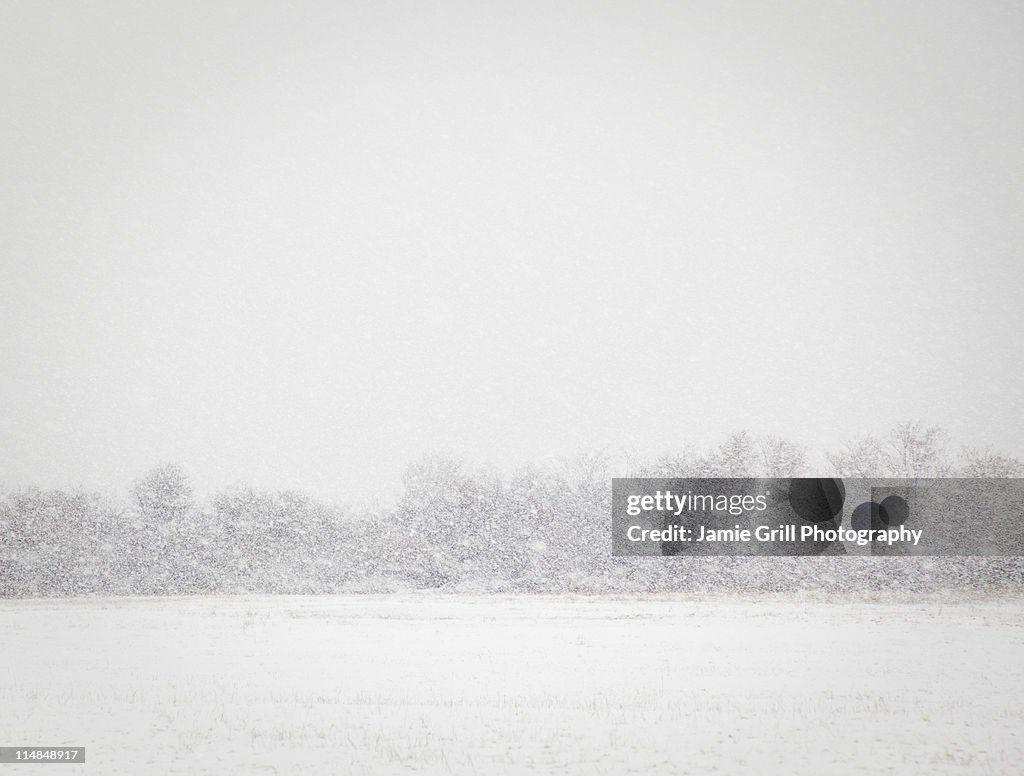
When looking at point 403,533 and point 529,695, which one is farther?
point 403,533

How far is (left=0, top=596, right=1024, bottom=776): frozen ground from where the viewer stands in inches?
498

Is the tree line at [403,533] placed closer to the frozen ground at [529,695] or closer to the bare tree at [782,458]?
the bare tree at [782,458]

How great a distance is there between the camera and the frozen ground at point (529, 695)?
1264cm

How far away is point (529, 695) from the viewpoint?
707 inches

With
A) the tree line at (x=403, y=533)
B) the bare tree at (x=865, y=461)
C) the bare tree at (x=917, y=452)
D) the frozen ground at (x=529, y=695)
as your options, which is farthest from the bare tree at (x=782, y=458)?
the frozen ground at (x=529, y=695)

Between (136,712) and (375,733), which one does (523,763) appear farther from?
(136,712)

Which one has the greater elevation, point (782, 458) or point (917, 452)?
point (917, 452)

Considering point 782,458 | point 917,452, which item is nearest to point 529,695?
point 782,458

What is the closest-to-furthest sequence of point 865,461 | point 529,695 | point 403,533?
point 529,695, point 865,461, point 403,533

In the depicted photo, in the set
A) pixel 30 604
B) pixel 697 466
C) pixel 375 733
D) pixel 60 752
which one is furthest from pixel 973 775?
pixel 30 604

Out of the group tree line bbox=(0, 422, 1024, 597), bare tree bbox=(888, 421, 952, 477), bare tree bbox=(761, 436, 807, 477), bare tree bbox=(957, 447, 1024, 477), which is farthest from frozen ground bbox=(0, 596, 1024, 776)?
bare tree bbox=(761, 436, 807, 477)

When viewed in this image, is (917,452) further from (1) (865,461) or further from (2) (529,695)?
(2) (529,695)

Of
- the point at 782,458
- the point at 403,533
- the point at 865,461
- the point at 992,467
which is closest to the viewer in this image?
the point at 992,467

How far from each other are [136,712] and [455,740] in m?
6.58
